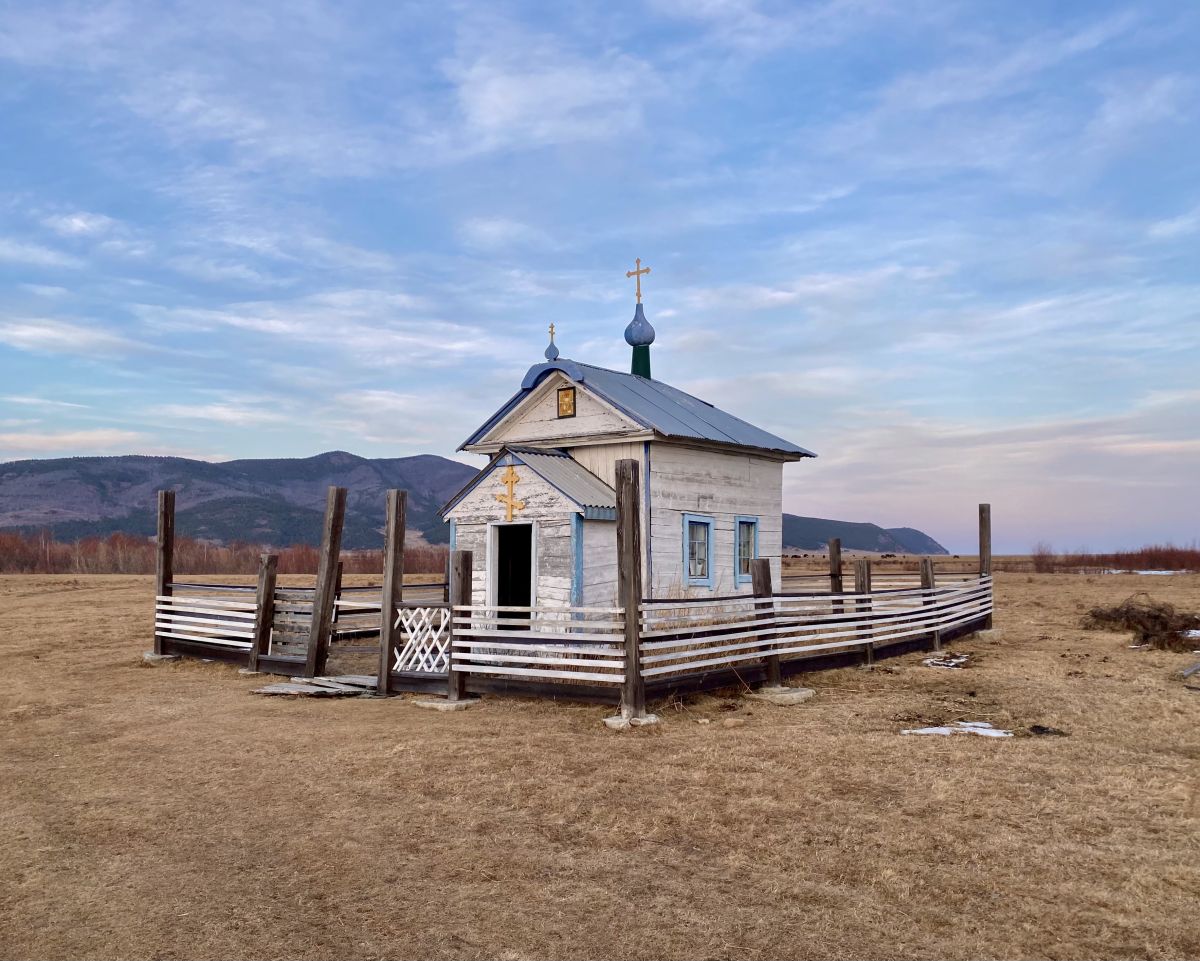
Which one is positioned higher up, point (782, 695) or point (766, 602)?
point (766, 602)

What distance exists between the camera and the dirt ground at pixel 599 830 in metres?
5.59

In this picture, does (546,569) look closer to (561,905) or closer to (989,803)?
(989,803)

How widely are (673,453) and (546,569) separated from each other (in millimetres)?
3755

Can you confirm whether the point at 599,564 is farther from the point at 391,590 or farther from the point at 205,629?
the point at 205,629

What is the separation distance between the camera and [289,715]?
12.7 m

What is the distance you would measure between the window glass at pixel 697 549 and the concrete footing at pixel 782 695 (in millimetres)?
5421

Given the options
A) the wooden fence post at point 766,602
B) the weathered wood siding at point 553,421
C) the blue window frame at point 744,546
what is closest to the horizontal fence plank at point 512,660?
the wooden fence post at point 766,602

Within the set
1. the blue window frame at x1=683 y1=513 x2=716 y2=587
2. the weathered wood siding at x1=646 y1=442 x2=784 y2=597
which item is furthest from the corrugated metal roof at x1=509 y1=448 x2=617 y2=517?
the blue window frame at x1=683 y1=513 x2=716 y2=587

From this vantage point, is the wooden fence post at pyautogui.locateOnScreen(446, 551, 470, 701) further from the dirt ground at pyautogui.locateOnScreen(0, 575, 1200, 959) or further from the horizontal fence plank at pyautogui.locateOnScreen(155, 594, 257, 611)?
the horizontal fence plank at pyautogui.locateOnScreen(155, 594, 257, 611)

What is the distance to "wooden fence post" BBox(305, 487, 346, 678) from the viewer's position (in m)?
15.7

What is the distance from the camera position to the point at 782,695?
13320mm

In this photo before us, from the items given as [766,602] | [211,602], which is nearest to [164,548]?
[211,602]

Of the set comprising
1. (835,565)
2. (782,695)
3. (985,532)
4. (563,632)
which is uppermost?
(985,532)

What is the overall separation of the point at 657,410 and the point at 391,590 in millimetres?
7359
